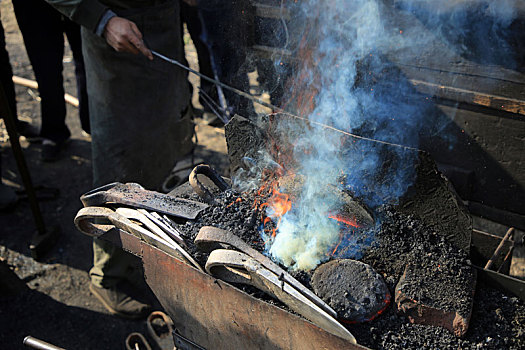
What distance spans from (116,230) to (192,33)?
13.3ft

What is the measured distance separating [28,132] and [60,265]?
7.09ft

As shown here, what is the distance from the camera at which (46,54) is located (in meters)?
4.44

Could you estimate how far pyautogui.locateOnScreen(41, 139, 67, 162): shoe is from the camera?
4693 mm

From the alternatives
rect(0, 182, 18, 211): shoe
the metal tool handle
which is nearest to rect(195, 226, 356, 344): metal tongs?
the metal tool handle

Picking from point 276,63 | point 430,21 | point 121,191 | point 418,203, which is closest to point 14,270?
point 121,191

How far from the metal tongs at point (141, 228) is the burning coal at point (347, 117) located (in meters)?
0.39

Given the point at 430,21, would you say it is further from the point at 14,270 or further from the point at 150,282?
the point at 14,270

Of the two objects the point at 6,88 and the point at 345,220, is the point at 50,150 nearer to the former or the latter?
the point at 6,88

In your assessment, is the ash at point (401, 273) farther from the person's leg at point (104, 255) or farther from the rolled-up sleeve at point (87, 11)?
the rolled-up sleeve at point (87, 11)

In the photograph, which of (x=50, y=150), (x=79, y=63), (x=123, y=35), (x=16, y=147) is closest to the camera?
(x=123, y=35)

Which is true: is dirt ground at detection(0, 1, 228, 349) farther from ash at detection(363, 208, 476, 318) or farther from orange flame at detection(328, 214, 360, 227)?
ash at detection(363, 208, 476, 318)

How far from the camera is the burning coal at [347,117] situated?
1.84m

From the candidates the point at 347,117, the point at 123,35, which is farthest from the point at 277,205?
the point at 123,35

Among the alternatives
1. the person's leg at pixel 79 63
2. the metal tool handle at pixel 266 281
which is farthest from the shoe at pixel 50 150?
the metal tool handle at pixel 266 281
